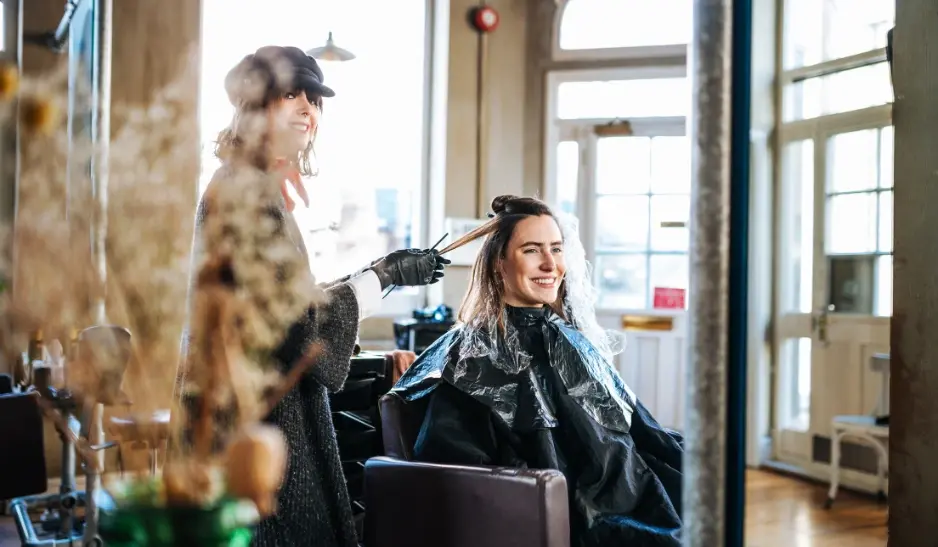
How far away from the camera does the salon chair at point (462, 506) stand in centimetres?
169

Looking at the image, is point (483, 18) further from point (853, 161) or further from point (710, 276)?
point (710, 276)

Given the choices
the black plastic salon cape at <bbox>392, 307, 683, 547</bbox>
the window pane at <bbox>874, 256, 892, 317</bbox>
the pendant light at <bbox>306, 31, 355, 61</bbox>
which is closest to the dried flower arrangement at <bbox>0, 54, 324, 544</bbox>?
the window pane at <bbox>874, 256, 892, 317</bbox>

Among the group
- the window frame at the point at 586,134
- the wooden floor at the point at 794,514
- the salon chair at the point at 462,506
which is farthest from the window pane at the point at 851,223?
the window frame at the point at 586,134

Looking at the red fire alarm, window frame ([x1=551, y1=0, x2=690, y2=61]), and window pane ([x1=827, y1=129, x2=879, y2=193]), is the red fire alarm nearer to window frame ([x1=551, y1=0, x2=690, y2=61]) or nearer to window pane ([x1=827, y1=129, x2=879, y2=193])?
window frame ([x1=551, y1=0, x2=690, y2=61])

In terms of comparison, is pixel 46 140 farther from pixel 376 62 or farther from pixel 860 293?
pixel 376 62

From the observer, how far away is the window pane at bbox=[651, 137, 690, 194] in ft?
19.0

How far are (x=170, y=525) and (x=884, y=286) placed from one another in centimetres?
86

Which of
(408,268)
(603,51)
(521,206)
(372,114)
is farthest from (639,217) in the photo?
(408,268)

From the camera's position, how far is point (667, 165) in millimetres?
5797

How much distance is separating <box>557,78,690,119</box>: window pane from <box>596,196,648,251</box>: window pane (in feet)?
1.93

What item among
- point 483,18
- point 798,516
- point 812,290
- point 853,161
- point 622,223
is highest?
point 483,18

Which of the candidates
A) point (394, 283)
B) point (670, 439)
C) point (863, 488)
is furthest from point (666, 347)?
point (863, 488)

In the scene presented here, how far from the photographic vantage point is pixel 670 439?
7.25ft

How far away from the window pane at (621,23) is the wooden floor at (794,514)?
200 inches
